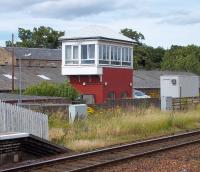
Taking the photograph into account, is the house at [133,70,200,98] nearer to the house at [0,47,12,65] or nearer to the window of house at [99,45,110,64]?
the window of house at [99,45,110,64]

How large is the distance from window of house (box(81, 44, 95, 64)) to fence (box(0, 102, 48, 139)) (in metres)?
26.3

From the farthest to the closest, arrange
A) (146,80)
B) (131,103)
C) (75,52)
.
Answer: (146,80)
(75,52)
(131,103)

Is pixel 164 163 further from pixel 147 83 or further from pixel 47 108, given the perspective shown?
pixel 147 83

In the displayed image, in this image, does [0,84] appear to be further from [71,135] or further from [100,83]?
[71,135]

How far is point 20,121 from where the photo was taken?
16.1 metres

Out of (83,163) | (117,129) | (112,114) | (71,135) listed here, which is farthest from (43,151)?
(112,114)

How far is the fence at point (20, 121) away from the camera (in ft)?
51.0

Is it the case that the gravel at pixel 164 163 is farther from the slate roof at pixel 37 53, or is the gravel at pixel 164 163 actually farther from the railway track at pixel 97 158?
the slate roof at pixel 37 53

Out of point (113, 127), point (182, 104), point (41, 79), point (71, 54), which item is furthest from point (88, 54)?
point (113, 127)

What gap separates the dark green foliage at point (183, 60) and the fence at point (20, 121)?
77.0m

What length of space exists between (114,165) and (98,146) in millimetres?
4263

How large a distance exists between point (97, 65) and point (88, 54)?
1.56m

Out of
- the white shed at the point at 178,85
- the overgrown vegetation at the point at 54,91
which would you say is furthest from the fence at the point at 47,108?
the white shed at the point at 178,85

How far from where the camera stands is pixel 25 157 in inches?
595
